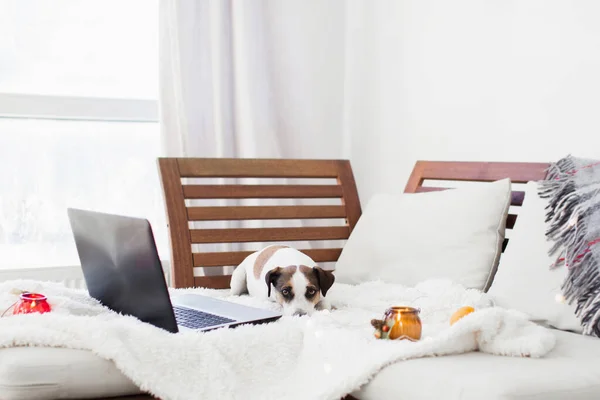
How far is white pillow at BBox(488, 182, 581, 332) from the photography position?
1706 millimetres

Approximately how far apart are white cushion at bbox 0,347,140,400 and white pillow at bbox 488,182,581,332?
0.94m

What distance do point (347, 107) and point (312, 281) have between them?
1643mm

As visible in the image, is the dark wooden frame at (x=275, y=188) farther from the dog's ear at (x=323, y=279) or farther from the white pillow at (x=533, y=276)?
the dog's ear at (x=323, y=279)

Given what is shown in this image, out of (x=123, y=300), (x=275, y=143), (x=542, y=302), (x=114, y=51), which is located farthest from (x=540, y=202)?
(x=114, y=51)

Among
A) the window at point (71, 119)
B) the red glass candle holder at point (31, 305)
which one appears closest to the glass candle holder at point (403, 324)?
the red glass candle holder at point (31, 305)

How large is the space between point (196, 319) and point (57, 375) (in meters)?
0.45

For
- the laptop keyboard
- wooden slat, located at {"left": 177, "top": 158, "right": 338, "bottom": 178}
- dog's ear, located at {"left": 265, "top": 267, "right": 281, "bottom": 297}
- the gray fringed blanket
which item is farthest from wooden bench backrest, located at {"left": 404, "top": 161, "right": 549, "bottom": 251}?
the laptop keyboard

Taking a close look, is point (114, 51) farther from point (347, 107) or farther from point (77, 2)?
point (347, 107)

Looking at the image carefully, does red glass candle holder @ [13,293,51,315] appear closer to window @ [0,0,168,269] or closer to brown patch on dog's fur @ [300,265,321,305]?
brown patch on dog's fur @ [300,265,321,305]

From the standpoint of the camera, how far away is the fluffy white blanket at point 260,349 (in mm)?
1336

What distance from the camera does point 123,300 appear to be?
1638 mm

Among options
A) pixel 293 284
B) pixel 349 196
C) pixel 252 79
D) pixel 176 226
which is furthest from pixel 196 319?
pixel 252 79

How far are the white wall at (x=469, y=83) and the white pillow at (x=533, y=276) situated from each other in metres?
0.44

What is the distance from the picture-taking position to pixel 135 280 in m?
1.51
